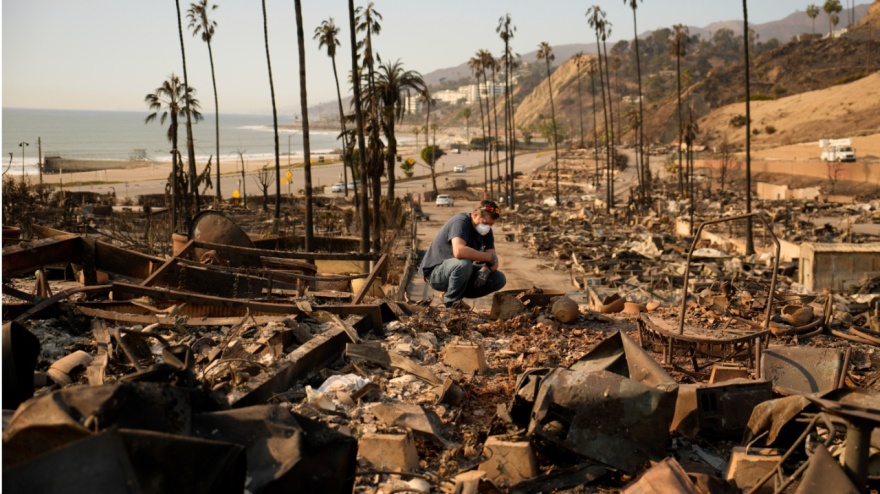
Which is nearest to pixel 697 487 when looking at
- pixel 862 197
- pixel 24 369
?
pixel 24 369

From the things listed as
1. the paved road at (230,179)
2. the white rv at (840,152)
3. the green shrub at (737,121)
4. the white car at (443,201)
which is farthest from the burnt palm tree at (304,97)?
the green shrub at (737,121)

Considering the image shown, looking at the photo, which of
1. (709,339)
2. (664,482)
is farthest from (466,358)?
(664,482)

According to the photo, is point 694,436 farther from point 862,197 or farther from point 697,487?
point 862,197

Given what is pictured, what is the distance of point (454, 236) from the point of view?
9.20m

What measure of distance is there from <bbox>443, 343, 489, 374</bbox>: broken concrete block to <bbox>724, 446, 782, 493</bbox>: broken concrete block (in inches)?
103

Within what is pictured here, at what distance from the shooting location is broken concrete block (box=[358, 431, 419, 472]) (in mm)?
4840

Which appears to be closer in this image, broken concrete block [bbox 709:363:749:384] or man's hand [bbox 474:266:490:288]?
broken concrete block [bbox 709:363:749:384]

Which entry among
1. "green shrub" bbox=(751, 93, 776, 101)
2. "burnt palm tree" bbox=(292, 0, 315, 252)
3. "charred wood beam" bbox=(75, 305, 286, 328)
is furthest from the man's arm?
"green shrub" bbox=(751, 93, 776, 101)

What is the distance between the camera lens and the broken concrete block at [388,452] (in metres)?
4.84

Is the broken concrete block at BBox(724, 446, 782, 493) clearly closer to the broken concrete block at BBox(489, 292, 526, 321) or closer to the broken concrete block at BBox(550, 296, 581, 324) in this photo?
the broken concrete block at BBox(550, 296, 581, 324)

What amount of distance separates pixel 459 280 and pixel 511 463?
4393 millimetres

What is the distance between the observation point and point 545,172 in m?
86.8

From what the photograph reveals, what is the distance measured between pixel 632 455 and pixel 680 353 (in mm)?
2600

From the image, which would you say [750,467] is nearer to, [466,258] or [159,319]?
[466,258]
